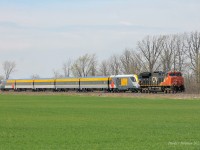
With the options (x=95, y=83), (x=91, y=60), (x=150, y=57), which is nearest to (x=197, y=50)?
(x=150, y=57)

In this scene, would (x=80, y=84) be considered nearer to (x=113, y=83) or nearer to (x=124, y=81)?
(x=113, y=83)

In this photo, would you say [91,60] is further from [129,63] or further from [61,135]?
[61,135]

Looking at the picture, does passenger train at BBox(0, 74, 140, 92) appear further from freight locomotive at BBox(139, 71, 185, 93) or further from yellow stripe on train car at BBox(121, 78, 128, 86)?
freight locomotive at BBox(139, 71, 185, 93)

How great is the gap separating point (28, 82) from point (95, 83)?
2390 cm

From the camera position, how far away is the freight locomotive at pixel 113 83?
65.9 metres

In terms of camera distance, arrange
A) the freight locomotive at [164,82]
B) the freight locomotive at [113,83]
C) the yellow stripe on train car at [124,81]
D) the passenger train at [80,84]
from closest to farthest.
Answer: the freight locomotive at [164,82], the freight locomotive at [113,83], the passenger train at [80,84], the yellow stripe on train car at [124,81]

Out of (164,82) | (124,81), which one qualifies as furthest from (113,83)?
(164,82)

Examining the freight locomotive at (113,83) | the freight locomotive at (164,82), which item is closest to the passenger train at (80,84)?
the freight locomotive at (113,83)

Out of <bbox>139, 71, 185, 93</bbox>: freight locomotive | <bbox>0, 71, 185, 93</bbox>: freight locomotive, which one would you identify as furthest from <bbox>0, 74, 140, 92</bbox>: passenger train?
<bbox>139, 71, 185, 93</bbox>: freight locomotive

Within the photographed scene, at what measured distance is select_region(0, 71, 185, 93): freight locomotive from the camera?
6594 cm

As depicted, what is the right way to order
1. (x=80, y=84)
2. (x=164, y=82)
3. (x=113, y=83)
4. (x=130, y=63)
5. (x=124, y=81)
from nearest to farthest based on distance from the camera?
(x=164, y=82), (x=124, y=81), (x=113, y=83), (x=80, y=84), (x=130, y=63)

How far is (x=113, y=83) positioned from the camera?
79125 millimetres

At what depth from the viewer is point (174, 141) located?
14.8 m

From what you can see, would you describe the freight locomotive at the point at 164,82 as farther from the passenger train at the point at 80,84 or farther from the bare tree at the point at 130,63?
the bare tree at the point at 130,63
